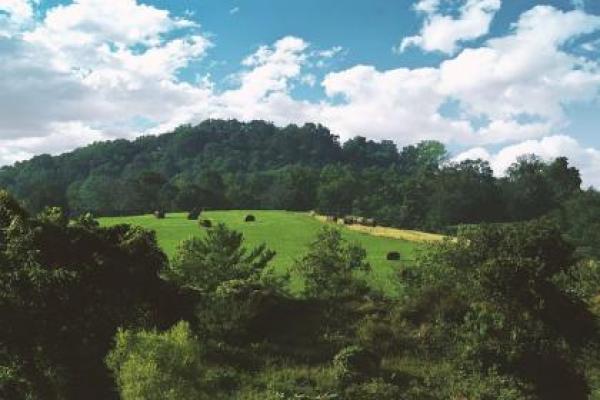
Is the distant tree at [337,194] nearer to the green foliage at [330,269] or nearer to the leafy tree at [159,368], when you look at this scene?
the green foliage at [330,269]

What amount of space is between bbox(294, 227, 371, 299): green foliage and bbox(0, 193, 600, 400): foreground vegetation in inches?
8.1

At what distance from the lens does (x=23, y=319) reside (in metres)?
28.6

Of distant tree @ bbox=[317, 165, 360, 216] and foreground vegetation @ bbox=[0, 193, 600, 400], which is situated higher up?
distant tree @ bbox=[317, 165, 360, 216]

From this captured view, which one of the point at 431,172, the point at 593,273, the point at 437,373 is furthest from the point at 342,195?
the point at 437,373

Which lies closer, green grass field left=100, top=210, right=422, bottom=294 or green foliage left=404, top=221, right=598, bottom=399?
green foliage left=404, top=221, right=598, bottom=399

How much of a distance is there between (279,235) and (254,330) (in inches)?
2279

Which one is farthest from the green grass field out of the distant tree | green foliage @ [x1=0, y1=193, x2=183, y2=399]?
the distant tree

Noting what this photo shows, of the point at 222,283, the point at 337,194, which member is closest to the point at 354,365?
the point at 222,283

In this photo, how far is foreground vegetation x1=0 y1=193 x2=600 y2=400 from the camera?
94.0 ft

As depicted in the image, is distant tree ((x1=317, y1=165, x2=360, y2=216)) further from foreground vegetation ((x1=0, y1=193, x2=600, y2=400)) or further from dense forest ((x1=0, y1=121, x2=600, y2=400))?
foreground vegetation ((x1=0, y1=193, x2=600, y2=400))

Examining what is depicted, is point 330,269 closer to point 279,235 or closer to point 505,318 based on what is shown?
point 505,318

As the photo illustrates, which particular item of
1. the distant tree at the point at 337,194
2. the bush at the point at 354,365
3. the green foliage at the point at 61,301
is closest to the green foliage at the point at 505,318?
the bush at the point at 354,365

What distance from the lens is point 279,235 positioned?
9462cm

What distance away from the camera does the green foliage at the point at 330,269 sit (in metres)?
43.9
